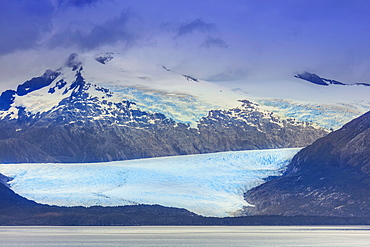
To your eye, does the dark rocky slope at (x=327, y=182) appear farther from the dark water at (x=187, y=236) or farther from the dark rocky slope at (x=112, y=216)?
the dark water at (x=187, y=236)

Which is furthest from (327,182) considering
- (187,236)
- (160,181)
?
(187,236)

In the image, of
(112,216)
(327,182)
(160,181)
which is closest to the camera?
(112,216)

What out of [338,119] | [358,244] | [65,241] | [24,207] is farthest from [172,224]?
[338,119]

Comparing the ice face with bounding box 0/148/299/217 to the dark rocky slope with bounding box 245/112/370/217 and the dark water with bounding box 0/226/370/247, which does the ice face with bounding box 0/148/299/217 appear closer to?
the dark rocky slope with bounding box 245/112/370/217

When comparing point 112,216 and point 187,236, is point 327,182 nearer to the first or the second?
point 112,216

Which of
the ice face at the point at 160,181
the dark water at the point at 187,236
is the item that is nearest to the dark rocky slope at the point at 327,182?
the ice face at the point at 160,181

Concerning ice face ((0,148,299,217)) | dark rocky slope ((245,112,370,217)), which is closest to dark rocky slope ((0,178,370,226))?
ice face ((0,148,299,217))
